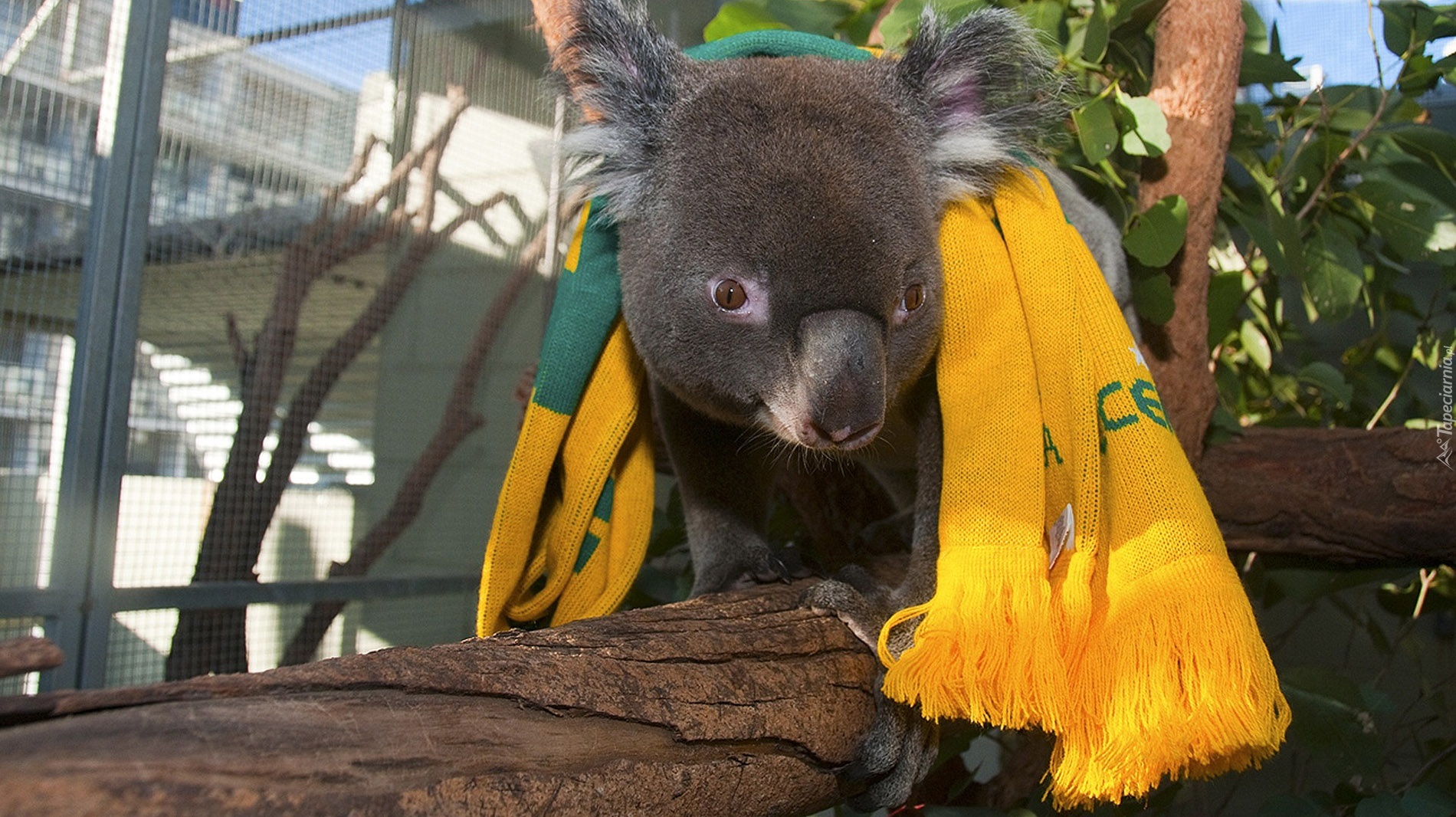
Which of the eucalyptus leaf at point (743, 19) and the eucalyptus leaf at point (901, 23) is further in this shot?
the eucalyptus leaf at point (743, 19)

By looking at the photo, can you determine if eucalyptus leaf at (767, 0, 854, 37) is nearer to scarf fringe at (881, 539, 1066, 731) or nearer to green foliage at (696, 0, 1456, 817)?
green foliage at (696, 0, 1456, 817)

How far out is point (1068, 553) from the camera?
55.8 inches

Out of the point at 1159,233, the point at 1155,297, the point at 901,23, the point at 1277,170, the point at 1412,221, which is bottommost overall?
the point at 1155,297

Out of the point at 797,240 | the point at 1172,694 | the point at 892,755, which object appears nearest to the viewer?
the point at 1172,694

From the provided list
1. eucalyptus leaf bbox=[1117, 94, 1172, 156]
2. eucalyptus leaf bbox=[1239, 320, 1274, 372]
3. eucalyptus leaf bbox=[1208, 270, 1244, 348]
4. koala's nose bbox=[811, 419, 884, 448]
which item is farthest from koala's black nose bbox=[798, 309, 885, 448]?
eucalyptus leaf bbox=[1239, 320, 1274, 372]

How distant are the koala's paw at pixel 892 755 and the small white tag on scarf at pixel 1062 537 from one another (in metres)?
0.29

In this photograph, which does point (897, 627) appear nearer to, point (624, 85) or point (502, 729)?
point (502, 729)

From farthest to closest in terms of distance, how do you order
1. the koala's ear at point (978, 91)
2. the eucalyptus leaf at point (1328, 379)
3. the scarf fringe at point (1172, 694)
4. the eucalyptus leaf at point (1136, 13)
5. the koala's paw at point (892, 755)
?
the eucalyptus leaf at point (1328, 379), the eucalyptus leaf at point (1136, 13), the koala's ear at point (978, 91), the koala's paw at point (892, 755), the scarf fringe at point (1172, 694)

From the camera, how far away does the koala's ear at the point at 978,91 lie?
1.67m

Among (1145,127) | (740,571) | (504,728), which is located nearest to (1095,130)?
(1145,127)

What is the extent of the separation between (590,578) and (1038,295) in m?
0.96

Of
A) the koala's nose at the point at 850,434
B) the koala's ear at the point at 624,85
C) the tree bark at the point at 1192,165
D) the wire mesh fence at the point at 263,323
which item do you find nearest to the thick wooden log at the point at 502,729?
the koala's nose at the point at 850,434

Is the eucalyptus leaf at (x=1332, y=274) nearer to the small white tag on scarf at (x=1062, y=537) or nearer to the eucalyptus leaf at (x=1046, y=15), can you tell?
the eucalyptus leaf at (x=1046, y=15)

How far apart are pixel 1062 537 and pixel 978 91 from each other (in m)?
0.78
